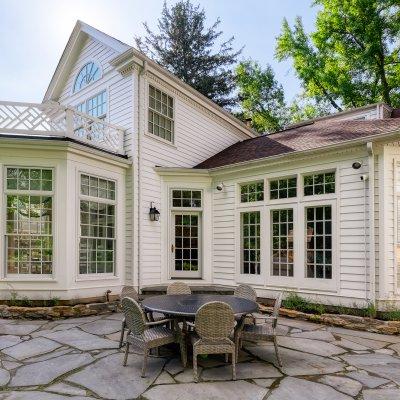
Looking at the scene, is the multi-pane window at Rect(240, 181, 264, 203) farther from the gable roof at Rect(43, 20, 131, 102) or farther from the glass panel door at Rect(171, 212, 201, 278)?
the gable roof at Rect(43, 20, 131, 102)

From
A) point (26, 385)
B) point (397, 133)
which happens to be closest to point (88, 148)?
point (26, 385)

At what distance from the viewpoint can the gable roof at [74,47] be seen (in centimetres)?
932

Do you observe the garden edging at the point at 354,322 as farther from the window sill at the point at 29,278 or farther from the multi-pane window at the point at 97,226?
the window sill at the point at 29,278

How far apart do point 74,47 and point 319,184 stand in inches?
326

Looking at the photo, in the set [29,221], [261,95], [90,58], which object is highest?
[261,95]

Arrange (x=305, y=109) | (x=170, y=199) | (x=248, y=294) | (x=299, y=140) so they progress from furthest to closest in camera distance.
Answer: (x=305, y=109) < (x=170, y=199) < (x=299, y=140) < (x=248, y=294)

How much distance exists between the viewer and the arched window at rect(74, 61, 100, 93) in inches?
399

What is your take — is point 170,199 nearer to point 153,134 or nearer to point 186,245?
point 186,245

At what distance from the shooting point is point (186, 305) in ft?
15.8

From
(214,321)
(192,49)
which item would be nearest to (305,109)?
(192,49)

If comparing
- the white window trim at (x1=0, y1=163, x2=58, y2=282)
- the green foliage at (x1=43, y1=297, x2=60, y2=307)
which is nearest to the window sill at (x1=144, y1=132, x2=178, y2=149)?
the white window trim at (x1=0, y1=163, x2=58, y2=282)

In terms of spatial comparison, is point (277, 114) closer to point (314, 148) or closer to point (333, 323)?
point (314, 148)

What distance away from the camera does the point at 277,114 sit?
2370cm

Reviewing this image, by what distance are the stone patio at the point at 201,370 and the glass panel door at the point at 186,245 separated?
140 inches
